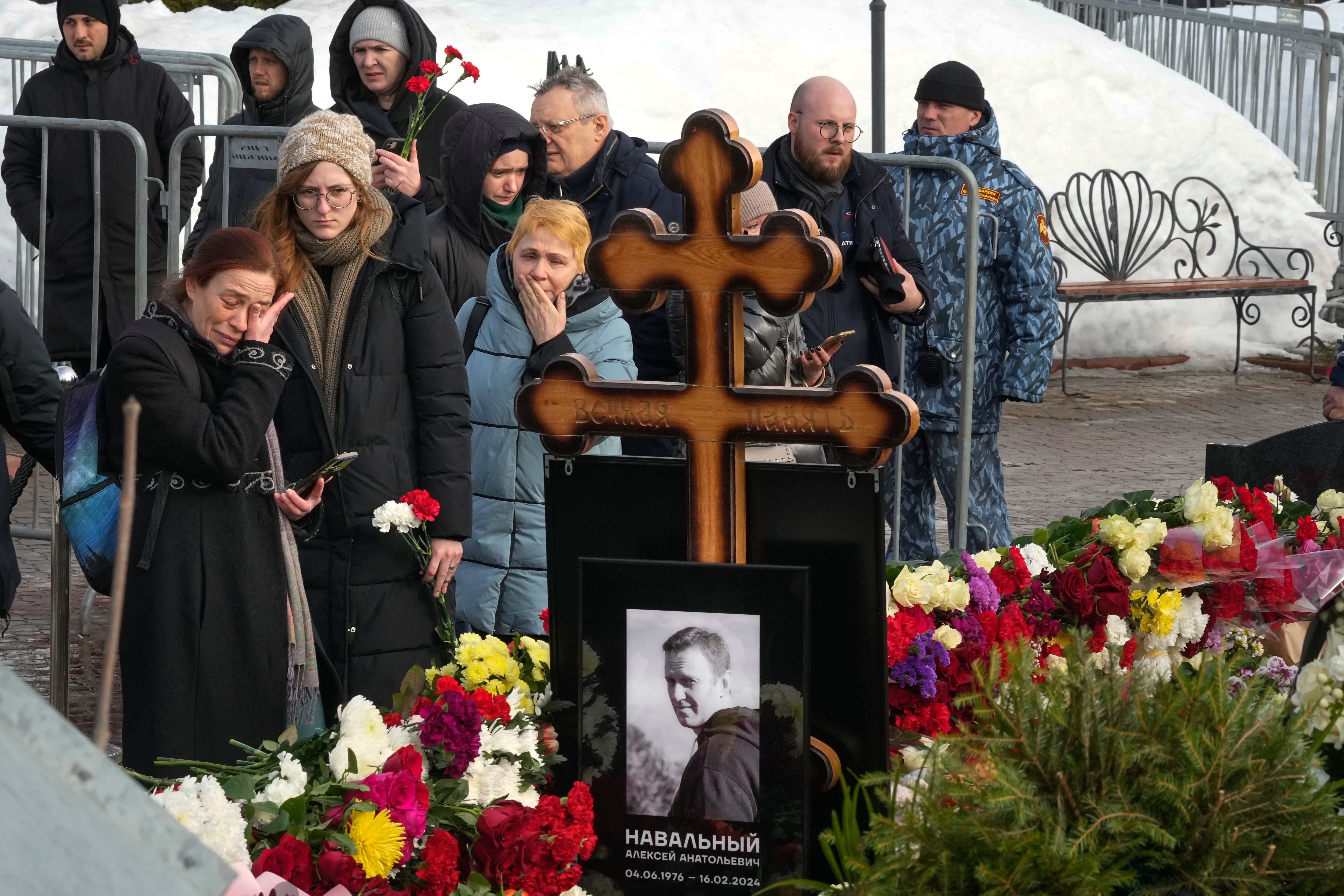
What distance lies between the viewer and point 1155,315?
1376 cm

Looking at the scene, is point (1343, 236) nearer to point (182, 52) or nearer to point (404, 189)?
point (182, 52)

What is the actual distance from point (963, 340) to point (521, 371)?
2168 millimetres

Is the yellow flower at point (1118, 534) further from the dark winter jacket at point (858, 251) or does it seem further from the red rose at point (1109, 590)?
the dark winter jacket at point (858, 251)

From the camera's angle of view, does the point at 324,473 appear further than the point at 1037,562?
Yes

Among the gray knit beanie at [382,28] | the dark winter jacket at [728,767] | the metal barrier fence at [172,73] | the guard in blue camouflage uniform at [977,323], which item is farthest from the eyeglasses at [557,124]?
the metal barrier fence at [172,73]

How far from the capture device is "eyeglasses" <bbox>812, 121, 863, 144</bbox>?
511 cm

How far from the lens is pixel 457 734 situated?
2.27 metres

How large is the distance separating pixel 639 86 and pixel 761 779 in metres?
11.7

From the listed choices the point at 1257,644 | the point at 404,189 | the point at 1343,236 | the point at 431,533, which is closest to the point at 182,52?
the point at 404,189

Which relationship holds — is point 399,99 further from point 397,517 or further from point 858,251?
point 397,517

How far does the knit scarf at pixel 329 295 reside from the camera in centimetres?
392

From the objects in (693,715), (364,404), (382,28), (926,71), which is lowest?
(693,715)

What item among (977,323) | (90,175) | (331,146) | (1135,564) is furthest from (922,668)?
(90,175)

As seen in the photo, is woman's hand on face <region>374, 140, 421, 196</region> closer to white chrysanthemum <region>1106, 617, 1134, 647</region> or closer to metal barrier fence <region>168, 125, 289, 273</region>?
metal barrier fence <region>168, 125, 289, 273</region>
